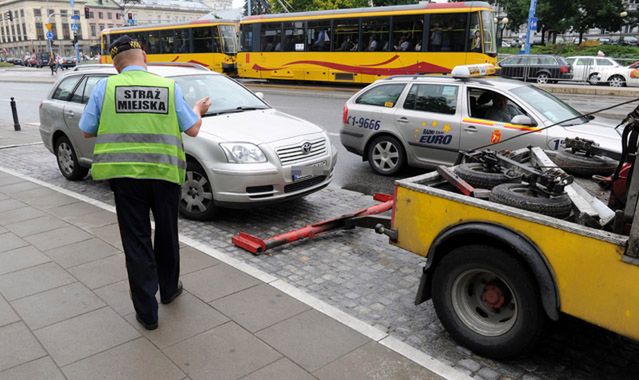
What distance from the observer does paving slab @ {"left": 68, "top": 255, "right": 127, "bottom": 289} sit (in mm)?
4309

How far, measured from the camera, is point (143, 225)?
11.3ft

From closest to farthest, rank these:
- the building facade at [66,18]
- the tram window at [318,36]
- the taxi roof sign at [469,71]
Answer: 1. the taxi roof sign at [469,71]
2. the tram window at [318,36]
3. the building facade at [66,18]

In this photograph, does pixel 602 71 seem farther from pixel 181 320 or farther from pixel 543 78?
pixel 181 320

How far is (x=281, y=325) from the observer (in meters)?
3.61

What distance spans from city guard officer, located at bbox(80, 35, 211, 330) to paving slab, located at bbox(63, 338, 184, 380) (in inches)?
11.3

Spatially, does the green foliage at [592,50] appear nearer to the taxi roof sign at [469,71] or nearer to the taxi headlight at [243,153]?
the taxi roof sign at [469,71]

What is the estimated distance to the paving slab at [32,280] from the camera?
413 cm

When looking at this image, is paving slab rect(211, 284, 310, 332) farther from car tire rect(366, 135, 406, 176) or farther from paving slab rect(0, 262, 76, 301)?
car tire rect(366, 135, 406, 176)

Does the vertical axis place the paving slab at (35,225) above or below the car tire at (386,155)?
below

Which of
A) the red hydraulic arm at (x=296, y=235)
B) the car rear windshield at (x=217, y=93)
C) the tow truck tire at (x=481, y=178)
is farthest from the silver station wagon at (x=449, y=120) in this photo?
the tow truck tire at (x=481, y=178)

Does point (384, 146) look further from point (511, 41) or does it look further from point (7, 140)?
point (511, 41)

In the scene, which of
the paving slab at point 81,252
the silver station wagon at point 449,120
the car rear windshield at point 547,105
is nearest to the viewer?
the paving slab at point 81,252

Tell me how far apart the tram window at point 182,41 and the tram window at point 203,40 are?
54 cm

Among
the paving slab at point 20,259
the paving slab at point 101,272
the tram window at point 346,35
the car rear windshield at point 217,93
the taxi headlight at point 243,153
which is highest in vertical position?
the tram window at point 346,35
